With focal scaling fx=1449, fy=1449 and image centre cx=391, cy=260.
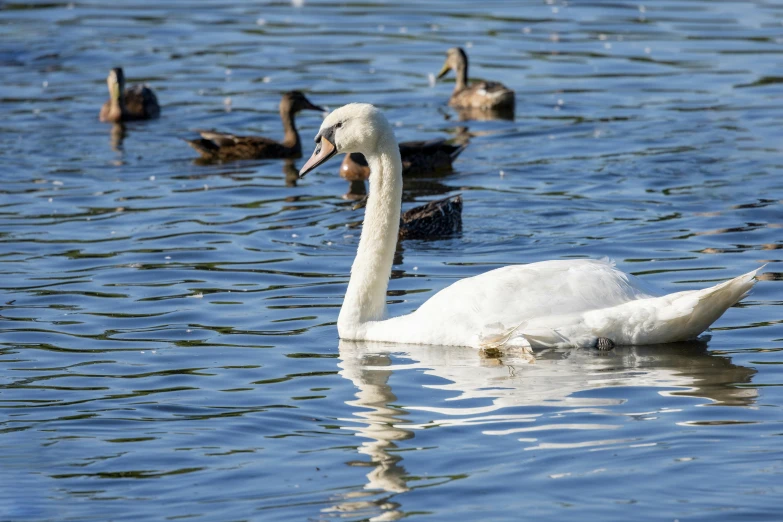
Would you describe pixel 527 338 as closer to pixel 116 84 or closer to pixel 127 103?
pixel 127 103

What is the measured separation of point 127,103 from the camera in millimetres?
19703

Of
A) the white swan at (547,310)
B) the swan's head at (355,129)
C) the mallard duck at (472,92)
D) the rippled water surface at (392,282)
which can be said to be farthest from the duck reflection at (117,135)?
→ the white swan at (547,310)

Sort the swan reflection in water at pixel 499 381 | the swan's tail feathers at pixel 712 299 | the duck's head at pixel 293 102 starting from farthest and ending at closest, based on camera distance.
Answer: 1. the duck's head at pixel 293 102
2. the swan's tail feathers at pixel 712 299
3. the swan reflection in water at pixel 499 381

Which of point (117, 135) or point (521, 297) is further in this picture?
point (117, 135)

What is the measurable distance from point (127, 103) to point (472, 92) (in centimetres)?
478

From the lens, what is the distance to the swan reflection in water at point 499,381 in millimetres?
7566

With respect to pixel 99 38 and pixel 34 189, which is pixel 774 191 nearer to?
pixel 34 189

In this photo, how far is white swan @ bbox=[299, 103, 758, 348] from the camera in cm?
898

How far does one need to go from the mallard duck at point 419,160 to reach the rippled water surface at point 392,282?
169 mm

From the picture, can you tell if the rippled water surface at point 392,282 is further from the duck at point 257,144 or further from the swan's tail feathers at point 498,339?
Result: the duck at point 257,144

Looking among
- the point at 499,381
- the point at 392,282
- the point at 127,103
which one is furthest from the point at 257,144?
the point at 499,381

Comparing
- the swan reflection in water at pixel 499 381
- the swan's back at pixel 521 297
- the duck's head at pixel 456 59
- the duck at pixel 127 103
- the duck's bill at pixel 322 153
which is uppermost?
the duck's head at pixel 456 59

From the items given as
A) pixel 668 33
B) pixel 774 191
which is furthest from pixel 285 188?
pixel 668 33

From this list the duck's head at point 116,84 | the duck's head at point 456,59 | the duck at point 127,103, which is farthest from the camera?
the duck's head at point 456,59
